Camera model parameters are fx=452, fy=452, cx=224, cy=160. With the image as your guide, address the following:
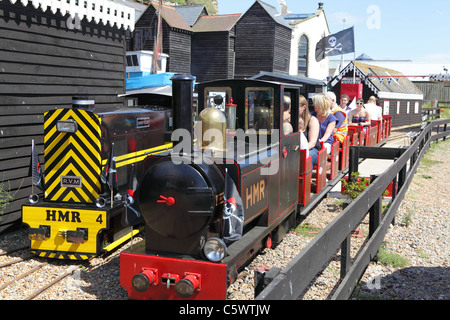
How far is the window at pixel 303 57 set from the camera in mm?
35062

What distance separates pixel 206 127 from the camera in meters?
4.40

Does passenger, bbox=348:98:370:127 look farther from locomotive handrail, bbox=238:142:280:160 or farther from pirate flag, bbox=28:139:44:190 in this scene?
pirate flag, bbox=28:139:44:190

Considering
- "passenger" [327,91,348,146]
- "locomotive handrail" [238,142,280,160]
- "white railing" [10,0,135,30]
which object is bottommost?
"locomotive handrail" [238,142,280,160]

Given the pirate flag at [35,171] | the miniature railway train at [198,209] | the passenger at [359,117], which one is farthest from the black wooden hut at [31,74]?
the passenger at [359,117]

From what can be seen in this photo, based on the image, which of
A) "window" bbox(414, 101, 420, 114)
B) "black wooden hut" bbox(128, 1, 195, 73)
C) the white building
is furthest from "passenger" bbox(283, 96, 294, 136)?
the white building

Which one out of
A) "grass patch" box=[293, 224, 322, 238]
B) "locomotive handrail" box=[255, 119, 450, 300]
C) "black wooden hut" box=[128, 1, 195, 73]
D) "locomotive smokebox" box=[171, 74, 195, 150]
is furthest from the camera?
"black wooden hut" box=[128, 1, 195, 73]

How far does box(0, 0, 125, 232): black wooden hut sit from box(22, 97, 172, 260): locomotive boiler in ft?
3.57

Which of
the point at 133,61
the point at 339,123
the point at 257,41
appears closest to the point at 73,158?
the point at 339,123

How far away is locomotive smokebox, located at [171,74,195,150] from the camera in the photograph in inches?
157

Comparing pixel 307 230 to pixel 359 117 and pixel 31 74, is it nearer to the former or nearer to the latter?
pixel 31 74

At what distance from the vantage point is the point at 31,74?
6.82 metres

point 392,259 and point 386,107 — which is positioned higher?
point 386,107

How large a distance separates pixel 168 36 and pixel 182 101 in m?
24.7
